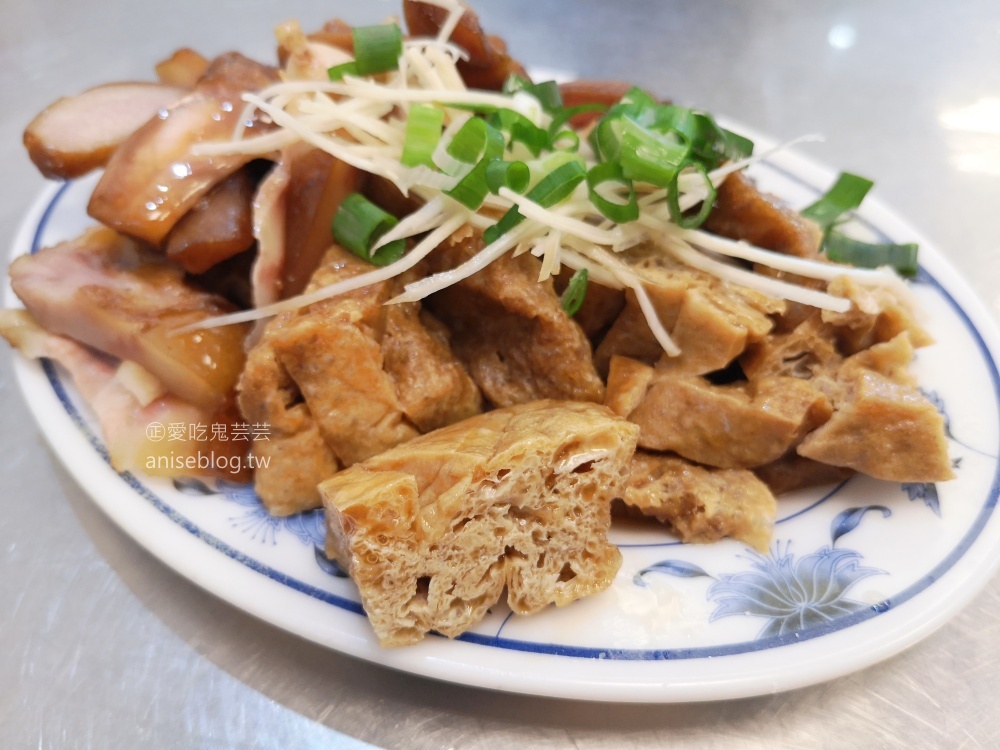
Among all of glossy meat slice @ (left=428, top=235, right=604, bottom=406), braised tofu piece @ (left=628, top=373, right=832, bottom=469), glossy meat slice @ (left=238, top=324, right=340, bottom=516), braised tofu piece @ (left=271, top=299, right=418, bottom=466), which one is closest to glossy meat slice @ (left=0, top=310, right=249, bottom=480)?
glossy meat slice @ (left=238, top=324, right=340, bottom=516)

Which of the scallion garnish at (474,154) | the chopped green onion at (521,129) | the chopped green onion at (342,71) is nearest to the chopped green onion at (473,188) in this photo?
the scallion garnish at (474,154)

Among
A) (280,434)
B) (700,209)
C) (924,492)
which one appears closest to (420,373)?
(280,434)

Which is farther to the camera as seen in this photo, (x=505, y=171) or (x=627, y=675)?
(x=505, y=171)

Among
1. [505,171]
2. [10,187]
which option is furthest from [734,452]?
[10,187]

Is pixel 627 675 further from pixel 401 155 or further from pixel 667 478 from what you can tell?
pixel 401 155

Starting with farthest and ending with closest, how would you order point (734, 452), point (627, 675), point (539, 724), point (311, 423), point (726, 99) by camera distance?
point (726, 99), point (734, 452), point (311, 423), point (539, 724), point (627, 675)

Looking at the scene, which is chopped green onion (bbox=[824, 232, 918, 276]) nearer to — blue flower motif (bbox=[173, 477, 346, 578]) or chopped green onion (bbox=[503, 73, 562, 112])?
chopped green onion (bbox=[503, 73, 562, 112])
